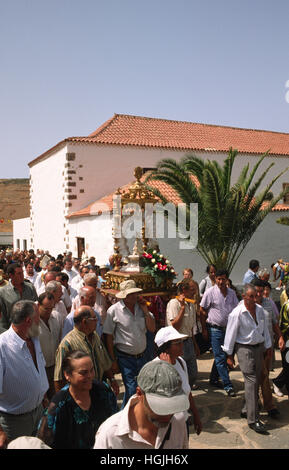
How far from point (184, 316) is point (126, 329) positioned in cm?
109

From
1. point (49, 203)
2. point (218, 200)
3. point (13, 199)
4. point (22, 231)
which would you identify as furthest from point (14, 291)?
point (13, 199)

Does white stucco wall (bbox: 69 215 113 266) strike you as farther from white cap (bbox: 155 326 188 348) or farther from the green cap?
the green cap

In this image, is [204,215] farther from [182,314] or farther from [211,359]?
[182,314]

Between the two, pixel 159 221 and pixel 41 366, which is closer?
pixel 41 366

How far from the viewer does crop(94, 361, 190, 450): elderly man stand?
2369 millimetres

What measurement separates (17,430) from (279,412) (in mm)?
3670

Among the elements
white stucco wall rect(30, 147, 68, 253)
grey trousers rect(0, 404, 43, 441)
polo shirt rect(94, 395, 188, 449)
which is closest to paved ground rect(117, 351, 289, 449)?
grey trousers rect(0, 404, 43, 441)

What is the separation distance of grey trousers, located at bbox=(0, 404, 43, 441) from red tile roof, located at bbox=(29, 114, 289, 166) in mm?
18466

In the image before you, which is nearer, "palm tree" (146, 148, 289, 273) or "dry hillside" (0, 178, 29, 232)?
"palm tree" (146, 148, 289, 273)

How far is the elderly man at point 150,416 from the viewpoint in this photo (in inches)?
93.3

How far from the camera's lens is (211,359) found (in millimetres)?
8320

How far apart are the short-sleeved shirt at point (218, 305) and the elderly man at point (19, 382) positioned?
12.0 ft

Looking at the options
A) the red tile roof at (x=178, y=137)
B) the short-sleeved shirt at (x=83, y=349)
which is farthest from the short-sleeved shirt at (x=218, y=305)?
the red tile roof at (x=178, y=137)
